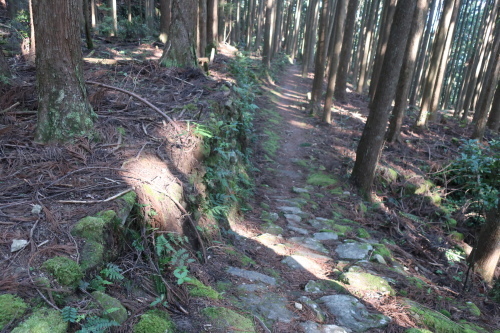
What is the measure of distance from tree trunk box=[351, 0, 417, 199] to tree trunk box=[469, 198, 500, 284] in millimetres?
2525

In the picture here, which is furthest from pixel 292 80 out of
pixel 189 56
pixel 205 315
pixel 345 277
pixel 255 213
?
pixel 205 315

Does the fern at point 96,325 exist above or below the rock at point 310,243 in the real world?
above

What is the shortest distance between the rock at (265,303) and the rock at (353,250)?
1.96 metres

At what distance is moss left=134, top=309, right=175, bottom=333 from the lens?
2.10m

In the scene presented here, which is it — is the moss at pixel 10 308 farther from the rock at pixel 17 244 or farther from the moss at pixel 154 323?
the moss at pixel 154 323

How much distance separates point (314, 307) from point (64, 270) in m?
2.47

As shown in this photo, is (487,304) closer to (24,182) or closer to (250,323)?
(250,323)

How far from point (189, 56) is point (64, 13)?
Answer: 4523 mm

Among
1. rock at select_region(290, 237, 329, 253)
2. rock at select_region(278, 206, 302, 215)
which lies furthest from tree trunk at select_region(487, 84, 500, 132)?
rock at select_region(290, 237, 329, 253)

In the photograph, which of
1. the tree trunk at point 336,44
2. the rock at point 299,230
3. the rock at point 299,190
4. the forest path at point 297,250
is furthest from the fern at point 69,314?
the tree trunk at point 336,44

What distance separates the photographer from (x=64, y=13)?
3604 millimetres

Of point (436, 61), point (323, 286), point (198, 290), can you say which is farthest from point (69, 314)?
point (436, 61)

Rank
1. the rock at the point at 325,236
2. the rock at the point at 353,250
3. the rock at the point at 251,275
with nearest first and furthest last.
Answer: the rock at the point at 251,275 < the rock at the point at 353,250 < the rock at the point at 325,236

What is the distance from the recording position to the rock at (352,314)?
3322 mm
